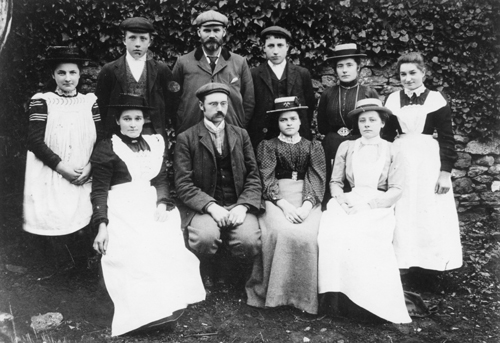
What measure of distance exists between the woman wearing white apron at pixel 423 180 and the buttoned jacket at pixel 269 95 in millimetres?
922

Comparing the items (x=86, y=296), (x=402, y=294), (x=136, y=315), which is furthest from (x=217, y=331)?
(x=402, y=294)

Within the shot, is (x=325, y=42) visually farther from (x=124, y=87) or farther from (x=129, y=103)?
(x=129, y=103)

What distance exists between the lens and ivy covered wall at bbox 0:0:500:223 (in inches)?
205

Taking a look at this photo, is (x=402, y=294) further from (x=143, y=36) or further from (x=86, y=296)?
(x=143, y=36)

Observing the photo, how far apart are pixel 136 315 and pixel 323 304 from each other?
5.04 ft

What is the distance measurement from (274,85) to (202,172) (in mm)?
1387

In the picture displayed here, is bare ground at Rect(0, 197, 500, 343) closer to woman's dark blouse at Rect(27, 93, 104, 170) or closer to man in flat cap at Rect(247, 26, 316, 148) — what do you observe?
woman's dark blouse at Rect(27, 93, 104, 170)

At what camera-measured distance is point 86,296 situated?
3832 mm

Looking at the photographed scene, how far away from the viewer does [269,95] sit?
4.73 metres

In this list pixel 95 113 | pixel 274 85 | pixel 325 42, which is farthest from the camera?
pixel 325 42

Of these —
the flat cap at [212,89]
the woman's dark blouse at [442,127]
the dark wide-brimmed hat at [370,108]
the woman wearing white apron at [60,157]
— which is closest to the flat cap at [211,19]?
the flat cap at [212,89]

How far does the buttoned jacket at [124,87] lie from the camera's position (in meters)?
4.28

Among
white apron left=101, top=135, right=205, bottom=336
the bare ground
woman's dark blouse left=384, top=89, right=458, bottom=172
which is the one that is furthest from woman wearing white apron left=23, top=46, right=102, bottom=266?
woman's dark blouse left=384, top=89, right=458, bottom=172

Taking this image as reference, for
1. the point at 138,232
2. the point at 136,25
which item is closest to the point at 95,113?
the point at 136,25
